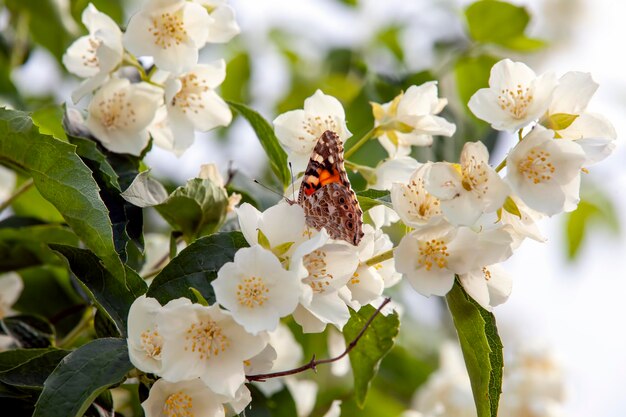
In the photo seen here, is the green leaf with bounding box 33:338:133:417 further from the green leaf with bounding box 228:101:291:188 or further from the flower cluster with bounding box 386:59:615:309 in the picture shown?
the green leaf with bounding box 228:101:291:188

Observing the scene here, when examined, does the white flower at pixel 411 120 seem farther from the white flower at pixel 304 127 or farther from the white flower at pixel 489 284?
the white flower at pixel 489 284

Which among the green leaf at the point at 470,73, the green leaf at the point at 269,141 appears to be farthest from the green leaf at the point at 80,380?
the green leaf at the point at 470,73

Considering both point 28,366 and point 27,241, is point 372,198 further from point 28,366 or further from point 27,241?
point 27,241

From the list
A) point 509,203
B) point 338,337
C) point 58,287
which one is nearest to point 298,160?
point 509,203

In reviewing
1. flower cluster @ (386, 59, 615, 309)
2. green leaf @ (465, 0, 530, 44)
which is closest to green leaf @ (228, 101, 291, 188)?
flower cluster @ (386, 59, 615, 309)

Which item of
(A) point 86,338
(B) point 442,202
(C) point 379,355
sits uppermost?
(B) point 442,202

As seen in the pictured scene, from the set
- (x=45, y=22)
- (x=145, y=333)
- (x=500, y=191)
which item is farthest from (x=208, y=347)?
(x=45, y=22)

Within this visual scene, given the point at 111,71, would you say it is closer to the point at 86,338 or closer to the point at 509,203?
the point at 86,338
